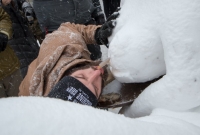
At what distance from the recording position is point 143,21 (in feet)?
Answer: 3.06

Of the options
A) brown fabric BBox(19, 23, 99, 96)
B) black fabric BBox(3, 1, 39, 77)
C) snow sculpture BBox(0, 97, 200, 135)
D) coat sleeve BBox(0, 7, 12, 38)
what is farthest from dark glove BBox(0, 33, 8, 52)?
snow sculpture BBox(0, 97, 200, 135)

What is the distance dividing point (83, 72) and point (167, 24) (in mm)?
370

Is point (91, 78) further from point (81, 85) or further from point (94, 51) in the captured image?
point (94, 51)

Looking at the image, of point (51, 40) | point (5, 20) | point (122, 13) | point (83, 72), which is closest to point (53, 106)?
point (83, 72)

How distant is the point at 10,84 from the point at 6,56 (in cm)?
20

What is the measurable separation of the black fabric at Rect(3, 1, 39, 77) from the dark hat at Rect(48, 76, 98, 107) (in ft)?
3.43

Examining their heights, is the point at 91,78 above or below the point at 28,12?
above

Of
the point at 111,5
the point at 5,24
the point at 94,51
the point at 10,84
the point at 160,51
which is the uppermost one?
the point at 160,51

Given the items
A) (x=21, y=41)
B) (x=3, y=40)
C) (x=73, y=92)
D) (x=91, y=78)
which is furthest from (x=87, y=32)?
(x=21, y=41)

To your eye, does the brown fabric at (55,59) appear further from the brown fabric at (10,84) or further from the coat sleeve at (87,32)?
the brown fabric at (10,84)

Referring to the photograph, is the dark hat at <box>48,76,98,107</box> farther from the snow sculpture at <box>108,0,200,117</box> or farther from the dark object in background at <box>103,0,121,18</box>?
the dark object in background at <box>103,0,121,18</box>

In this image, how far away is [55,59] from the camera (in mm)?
1128

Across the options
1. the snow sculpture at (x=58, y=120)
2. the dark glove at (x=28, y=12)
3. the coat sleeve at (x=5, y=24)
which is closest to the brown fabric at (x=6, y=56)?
the coat sleeve at (x=5, y=24)

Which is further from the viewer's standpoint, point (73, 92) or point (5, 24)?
point (5, 24)
